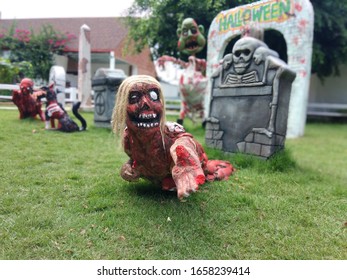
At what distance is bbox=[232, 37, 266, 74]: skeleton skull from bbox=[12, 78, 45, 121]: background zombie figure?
14.8ft

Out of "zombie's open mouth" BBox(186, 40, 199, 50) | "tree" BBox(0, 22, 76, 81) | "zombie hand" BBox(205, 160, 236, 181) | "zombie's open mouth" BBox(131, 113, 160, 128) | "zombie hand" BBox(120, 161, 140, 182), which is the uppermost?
"tree" BBox(0, 22, 76, 81)

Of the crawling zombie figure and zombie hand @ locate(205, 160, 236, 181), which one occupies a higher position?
the crawling zombie figure

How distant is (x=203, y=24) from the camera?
12.4m

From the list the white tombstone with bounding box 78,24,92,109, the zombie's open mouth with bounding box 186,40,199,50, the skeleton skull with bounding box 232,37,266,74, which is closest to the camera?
the skeleton skull with bounding box 232,37,266,74

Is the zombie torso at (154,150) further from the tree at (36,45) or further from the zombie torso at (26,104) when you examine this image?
the tree at (36,45)

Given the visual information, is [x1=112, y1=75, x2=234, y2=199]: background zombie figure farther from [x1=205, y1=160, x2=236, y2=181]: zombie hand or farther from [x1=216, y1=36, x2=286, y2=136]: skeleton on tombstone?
[x1=216, y1=36, x2=286, y2=136]: skeleton on tombstone

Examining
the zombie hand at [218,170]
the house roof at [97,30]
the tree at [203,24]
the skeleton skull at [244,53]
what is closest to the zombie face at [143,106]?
the zombie hand at [218,170]

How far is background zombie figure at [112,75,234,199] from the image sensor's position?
2336mm

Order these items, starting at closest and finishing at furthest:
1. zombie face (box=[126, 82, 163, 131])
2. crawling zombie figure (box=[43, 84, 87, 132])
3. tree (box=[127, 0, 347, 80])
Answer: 1. zombie face (box=[126, 82, 163, 131])
2. crawling zombie figure (box=[43, 84, 87, 132])
3. tree (box=[127, 0, 347, 80])

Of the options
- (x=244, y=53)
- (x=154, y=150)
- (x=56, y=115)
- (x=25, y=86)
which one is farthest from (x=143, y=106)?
(x=25, y=86)

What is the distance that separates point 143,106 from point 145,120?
4.7 inches

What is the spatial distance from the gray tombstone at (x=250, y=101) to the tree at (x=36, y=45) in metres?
11.6

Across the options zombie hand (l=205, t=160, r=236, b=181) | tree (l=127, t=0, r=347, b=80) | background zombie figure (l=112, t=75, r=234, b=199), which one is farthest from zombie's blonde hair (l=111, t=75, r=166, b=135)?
tree (l=127, t=0, r=347, b=80)

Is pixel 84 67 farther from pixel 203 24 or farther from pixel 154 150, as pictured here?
pixel 154 150
